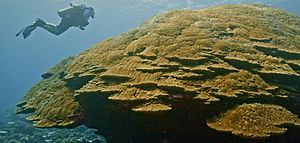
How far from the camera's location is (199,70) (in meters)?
6.78

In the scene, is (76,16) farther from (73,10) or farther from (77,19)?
(73,10)

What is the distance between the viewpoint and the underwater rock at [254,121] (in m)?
5.41

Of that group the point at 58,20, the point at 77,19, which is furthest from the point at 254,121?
the point at 58,20

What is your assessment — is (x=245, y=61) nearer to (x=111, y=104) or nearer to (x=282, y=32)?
(x=282, y=32)

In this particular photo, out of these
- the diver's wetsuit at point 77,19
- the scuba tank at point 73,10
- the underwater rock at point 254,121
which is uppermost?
the scuba tank at point 73,10

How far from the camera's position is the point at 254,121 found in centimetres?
564

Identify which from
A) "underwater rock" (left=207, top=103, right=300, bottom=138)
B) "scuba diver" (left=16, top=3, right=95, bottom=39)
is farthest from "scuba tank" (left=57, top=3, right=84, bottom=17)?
"underwater rock" (left=207, top=103, right=300, bottom=138)

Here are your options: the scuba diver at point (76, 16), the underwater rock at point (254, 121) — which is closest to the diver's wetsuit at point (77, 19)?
the scuba diver at point (76, 16)

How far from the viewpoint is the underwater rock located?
541 cm

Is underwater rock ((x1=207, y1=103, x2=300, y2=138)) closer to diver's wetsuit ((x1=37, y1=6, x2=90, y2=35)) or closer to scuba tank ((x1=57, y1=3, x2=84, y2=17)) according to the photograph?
diver's wetsuit ((x1=37, y1=6, x2=90, y2=35))

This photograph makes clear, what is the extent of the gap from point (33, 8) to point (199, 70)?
84.0m

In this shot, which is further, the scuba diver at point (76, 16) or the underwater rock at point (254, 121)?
the scuba diver at point (76, 16)

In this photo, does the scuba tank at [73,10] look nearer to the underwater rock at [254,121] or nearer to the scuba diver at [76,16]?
the scuba diver at [76,16]

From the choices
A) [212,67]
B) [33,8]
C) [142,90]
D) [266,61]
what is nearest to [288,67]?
[266,61]
